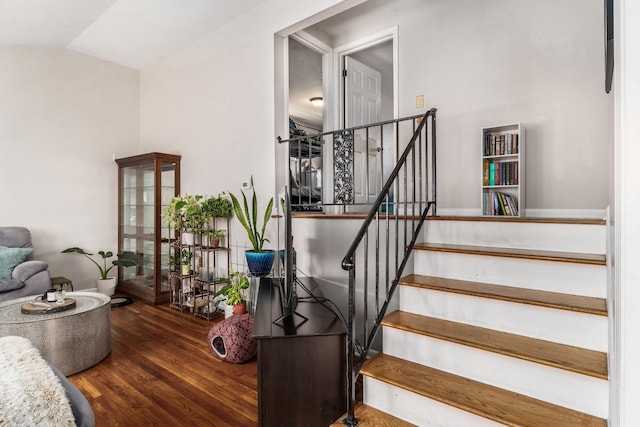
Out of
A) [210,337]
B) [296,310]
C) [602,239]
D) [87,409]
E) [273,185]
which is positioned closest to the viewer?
[87,409]

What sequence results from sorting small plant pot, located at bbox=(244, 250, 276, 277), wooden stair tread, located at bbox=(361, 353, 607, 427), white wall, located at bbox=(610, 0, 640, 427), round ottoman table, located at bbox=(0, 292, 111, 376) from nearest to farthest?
white wall, located at bbox=(610, 0, 640, 427)
wooden stair tread, located at bbox=(361, 353, 607, 427)
round ottoman table, located at bbox=(0, 292, 111, 376)
small plant pot, located at bbox=(244, 250, 276, 277)

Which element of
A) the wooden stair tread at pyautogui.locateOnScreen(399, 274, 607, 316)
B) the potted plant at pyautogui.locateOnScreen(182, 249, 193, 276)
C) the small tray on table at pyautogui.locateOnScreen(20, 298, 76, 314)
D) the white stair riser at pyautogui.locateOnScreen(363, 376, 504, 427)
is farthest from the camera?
the potted plant at pyautogui.locateOnScreen(182, 249, 193, 276)

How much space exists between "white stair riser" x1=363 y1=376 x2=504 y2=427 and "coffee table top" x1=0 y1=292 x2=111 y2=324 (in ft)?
7.46

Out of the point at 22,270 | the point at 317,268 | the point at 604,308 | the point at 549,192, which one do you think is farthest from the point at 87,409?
the point at 549,192

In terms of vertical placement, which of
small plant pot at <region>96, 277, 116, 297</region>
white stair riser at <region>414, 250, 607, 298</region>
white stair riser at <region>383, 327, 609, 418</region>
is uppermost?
white stair riser at <region>414, 250, 607, 298</region>

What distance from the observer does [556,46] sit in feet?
9.68

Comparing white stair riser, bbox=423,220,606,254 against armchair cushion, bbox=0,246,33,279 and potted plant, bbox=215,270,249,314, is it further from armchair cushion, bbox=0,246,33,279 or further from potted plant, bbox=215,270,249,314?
armchair cushion, bbox=0,246,33,279

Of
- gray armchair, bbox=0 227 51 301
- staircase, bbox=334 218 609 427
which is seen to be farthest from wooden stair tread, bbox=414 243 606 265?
gray armchair, bbox=0 227 51 301

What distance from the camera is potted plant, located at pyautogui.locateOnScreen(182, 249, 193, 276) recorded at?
13.7 ft

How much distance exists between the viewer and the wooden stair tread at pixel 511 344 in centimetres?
153

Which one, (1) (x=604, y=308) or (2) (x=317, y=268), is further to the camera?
(2) (x=317, y=268)

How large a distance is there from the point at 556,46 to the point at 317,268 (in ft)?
9.19

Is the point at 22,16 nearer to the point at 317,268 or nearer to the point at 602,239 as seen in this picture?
the point at 317,268

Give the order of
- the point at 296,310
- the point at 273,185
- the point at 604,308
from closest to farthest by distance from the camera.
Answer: the point at 604,308, the point at 296,310, the point at 273,185
